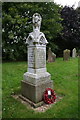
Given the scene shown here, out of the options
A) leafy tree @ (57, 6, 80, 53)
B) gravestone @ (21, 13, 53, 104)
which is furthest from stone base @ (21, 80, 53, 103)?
leafy tree @ (57, 6, 80, 53)

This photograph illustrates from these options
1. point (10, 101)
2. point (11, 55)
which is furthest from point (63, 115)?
point (11, 55)

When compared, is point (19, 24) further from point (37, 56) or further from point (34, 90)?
point (34, 90)

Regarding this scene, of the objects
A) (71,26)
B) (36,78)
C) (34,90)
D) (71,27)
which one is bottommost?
(34,90)

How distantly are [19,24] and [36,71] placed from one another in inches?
363

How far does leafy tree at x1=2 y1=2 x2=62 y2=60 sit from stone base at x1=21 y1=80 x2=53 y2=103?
7.73 metres

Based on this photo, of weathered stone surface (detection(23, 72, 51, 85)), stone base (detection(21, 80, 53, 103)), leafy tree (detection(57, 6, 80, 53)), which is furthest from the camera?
leafy tree (detection(57, 6, 80, 53))

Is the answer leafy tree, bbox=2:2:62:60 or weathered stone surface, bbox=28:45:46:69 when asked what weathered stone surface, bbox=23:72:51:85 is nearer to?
weathered stone surface, bbox=28:45:46:69

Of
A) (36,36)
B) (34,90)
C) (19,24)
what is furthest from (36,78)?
(19,24)

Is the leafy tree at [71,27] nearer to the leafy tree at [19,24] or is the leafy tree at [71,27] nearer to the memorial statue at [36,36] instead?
the leafy tree at [19,24]

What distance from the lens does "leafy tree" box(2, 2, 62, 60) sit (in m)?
11.1

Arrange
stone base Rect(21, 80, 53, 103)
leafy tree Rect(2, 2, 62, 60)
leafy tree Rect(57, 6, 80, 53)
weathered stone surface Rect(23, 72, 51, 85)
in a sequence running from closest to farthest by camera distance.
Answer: stone base Rect(21, 80, 53, 103) → weathered stone surface Rect(23, 72, 51, 85) → leafy tree Rect(2, 2, 62, 60) → leafy tree Rect(57, 6, 80, 53)

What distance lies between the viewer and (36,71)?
3840 millimetres

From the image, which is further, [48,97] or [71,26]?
[71,26]

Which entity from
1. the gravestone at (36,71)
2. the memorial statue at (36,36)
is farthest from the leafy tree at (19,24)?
the gravestone at (36,71)
